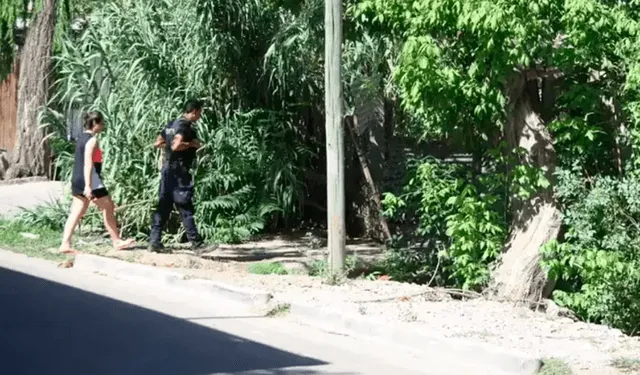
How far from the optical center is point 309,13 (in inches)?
579

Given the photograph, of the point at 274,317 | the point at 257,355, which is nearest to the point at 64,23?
the point at 274,317

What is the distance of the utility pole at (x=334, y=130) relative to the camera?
1154 cm

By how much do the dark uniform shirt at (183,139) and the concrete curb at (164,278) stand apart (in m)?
1.56

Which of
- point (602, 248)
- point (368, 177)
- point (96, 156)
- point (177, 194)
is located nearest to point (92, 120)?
point (96, 156)

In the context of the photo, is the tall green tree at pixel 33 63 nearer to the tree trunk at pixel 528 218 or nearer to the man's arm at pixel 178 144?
the man's arm at pixel 178 144

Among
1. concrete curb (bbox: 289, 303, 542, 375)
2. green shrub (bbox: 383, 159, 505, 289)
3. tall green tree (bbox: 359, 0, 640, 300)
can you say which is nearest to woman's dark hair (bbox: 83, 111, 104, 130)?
tall green tree (bbox: 359, 0, 640, 300)

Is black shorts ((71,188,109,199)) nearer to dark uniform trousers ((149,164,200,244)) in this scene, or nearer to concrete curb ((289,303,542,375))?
dark uniform trousers ((149,164,200,244))

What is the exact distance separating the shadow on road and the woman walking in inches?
110

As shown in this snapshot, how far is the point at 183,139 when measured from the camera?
13.5m

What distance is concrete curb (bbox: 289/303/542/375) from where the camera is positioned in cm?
819

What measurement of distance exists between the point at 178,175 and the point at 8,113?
615 inches

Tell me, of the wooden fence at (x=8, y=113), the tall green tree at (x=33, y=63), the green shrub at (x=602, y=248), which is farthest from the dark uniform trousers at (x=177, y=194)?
the wooden fence at (x=8, y=113)

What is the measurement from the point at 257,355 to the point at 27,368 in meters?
1.68

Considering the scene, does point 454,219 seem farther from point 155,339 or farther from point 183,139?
point 155,339
